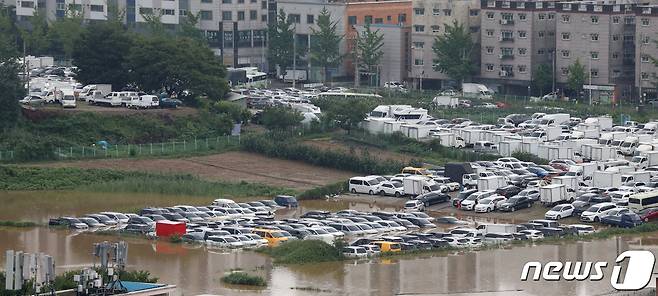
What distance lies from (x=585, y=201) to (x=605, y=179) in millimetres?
2041

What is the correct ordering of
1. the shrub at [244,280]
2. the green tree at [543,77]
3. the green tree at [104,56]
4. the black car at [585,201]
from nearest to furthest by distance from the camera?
the shrub at [244,280] < the black car at [585,201] < the green tree at [104,56] < the green tree at [543,77]

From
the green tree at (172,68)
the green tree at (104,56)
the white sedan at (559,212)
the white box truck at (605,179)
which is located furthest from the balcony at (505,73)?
the white sedan at (559,212)

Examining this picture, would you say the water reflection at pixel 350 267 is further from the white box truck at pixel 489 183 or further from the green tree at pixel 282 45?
the green tree at pixel 282 45

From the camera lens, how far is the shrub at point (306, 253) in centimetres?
2891

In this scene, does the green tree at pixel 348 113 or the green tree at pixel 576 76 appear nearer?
the green tree at pixel 348 113

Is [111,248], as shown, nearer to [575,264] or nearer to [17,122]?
[575,264]

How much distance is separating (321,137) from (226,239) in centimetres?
1222

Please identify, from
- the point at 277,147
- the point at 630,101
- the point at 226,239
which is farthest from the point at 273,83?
the point at 226,239

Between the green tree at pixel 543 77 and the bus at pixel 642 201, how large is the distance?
57.7ft

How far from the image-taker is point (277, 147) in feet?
133

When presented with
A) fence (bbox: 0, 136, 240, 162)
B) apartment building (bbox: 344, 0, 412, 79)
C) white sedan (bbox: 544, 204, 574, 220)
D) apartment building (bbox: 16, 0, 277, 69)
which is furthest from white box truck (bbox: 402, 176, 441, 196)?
apartment building (bbox: 16, 0, 277, 69)

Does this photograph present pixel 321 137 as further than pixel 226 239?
Yes

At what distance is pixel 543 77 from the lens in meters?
51.2

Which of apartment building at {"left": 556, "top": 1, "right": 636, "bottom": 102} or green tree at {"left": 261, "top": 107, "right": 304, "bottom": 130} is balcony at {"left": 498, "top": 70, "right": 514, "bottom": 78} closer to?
apartment building at {"left": 556, "top": 1, "right": 636, "bottom": 102}
